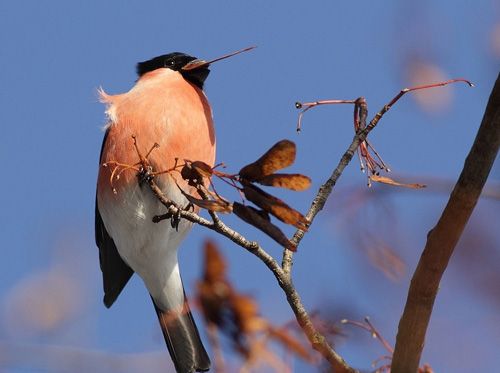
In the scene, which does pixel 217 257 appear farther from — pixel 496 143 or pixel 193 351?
pixel 193 351

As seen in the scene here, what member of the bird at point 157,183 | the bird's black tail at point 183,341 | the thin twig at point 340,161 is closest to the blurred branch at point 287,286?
the thin twig at point 340,161

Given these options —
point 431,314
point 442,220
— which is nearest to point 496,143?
point 442,220

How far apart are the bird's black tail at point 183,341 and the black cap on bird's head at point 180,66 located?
111 cm

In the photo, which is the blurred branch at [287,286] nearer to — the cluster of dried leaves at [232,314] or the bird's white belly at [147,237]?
the cluster of dried leaves at [232,314]

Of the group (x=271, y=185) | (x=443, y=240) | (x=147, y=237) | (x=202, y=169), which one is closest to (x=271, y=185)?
(x=271, y=185)

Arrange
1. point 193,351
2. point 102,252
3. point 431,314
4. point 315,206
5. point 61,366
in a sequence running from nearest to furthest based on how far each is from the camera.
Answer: point 61,366 < point 431,314 < point 315,206 < point 193,351 < point 102,252

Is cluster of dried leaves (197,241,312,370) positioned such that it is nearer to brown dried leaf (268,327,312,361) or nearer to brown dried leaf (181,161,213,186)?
brown dried leaf (268,327,312,361)

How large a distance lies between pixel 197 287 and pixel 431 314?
0.59 metres

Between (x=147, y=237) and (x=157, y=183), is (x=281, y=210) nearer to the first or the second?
(x=157, y=183)

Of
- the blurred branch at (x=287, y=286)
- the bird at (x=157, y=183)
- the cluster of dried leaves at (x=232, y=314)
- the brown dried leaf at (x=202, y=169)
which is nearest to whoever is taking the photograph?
the cluster of dried leaves at (x=232, y=314)

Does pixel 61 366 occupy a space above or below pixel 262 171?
below

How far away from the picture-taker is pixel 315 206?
82.2 inches

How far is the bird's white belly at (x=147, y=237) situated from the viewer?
11.2 feet

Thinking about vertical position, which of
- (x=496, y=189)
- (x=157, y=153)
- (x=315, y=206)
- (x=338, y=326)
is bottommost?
(x=338, y=326)
